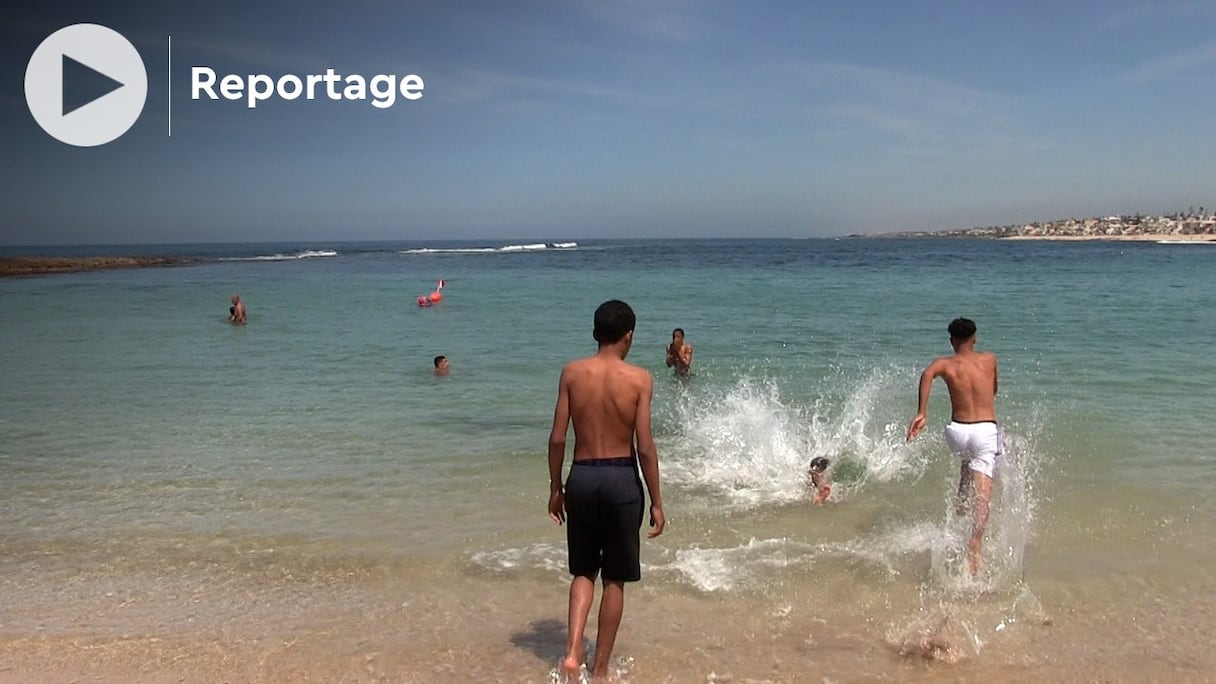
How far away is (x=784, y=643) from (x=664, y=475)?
11.2 ft

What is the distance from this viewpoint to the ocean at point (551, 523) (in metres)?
4.81

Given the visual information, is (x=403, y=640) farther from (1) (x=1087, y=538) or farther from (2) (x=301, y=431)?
(2) (x=301, y=431)

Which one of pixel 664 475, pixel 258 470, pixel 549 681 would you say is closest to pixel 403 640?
pixel 549 681

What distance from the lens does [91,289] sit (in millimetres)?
34875

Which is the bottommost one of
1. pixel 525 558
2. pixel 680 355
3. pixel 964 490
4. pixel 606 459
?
pixel 525 558

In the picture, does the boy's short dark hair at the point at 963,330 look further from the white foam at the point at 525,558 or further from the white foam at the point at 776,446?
the white foam at the point at 525,558

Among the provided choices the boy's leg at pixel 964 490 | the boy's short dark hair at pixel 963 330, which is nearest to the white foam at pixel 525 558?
the boy's leg at pixel 964 490

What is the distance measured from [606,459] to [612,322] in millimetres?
669

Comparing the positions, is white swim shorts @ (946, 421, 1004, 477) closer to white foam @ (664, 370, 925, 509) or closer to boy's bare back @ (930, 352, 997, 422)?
boy's bare back @ (930, 352, 997, 422)

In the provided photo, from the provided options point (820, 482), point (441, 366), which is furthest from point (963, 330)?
point (441, 366)

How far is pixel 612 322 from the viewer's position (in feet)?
13.6

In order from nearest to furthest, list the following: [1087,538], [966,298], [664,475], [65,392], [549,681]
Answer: [549,681] < [1087,538] < [664,475] < [65,392] < [966,298]

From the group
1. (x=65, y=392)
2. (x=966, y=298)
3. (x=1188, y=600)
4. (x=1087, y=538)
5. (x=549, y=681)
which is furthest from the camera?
(x=966, y=298)

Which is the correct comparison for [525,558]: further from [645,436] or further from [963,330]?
[963,330]
